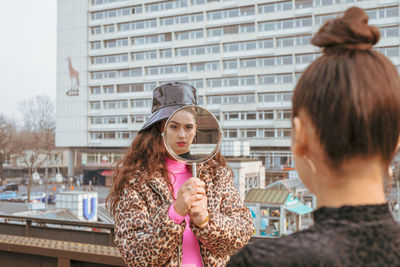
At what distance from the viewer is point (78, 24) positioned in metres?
40.5

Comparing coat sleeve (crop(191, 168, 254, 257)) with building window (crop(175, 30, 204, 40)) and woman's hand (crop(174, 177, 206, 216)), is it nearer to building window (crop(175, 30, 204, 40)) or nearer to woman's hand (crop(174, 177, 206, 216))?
woman's hand (crop(174, 177, 206, 216))

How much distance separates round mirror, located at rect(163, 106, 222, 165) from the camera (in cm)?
163

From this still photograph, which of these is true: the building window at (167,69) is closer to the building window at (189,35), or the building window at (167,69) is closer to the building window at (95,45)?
the building window at (189,35)

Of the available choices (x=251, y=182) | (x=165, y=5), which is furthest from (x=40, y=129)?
(x=251, y=182)

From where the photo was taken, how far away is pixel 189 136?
5.43 ft

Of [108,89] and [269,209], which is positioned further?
[108,89]

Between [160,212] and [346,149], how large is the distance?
900 mm

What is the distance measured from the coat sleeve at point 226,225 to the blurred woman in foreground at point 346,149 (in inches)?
28.8

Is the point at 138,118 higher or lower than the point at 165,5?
lower

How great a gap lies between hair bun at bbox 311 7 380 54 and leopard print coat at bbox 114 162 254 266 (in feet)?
2.93

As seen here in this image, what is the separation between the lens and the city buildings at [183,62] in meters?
32.2

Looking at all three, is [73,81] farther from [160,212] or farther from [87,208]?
[160,212]

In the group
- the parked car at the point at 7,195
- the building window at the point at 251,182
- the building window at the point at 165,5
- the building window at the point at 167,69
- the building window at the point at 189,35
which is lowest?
the parked car at the point at 7,195

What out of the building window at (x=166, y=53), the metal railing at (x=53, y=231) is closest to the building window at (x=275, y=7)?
the building window at (x=166, y=53)
